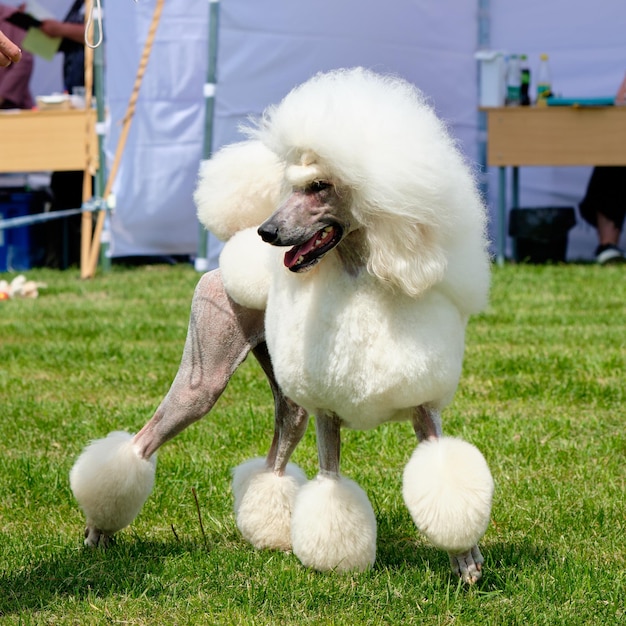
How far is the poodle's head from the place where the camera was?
241 centimetres

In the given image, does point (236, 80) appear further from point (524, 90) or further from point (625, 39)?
point (625, 39)

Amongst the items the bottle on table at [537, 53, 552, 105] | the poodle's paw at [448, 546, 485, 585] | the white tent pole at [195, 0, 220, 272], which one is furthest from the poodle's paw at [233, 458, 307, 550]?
the bottle on table at [537, 53, 552, 105]

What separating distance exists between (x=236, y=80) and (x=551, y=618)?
23.2ft

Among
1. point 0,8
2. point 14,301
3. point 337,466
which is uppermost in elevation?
point 0,8

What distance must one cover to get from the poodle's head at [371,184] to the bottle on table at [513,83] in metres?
7.07

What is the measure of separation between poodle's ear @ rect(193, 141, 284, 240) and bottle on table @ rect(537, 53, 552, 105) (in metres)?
6.72

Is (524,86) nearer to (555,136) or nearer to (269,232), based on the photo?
(555,136)

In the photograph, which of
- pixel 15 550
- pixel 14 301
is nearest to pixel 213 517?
pixel 15 550

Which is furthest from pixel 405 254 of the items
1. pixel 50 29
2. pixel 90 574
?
pixel 50 29

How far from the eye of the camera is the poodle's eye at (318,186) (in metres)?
2.48

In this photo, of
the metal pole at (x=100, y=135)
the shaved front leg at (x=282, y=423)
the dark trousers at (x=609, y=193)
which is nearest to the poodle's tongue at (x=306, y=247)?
the shaved front leg at (x=282, y=423)

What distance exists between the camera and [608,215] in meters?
9.59

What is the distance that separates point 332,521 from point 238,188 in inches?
36.0

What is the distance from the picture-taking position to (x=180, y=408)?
3.07m
